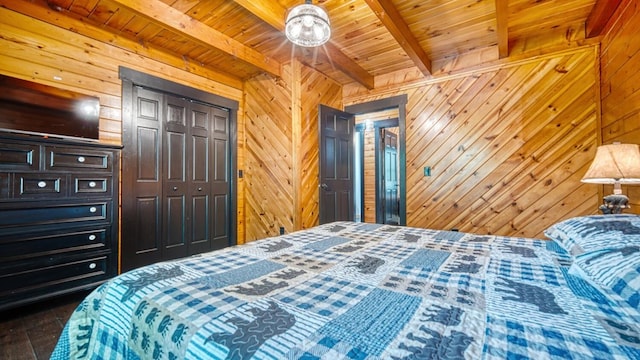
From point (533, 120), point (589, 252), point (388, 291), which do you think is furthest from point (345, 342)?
point (533, 120)

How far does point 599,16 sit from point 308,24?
2.66 meters

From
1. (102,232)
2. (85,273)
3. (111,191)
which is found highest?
(111,191)

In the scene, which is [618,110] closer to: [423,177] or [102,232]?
[423,177]

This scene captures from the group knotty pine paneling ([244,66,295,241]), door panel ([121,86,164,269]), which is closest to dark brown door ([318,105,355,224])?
knotty pine paneling ([244,66,295,241])

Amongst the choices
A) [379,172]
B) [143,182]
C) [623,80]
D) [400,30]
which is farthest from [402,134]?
[143,182]

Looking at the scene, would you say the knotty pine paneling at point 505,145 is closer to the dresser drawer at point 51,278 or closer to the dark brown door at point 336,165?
the dark brown door at point 336,165

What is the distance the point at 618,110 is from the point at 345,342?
3.10m

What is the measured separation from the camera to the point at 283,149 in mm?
3529

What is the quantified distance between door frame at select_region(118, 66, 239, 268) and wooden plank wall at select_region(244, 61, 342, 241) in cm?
19

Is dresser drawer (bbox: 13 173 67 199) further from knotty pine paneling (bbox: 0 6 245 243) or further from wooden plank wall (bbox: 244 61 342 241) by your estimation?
wooden plank wall (bbox: 244 61 342 241)

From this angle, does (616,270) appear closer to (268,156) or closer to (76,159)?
(76,159)

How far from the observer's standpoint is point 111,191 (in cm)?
234

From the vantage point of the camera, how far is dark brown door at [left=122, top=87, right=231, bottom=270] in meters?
2.85

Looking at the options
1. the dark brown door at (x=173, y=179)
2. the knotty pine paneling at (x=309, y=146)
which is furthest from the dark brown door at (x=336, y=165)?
the dark brown door at (x=173, y=179)
